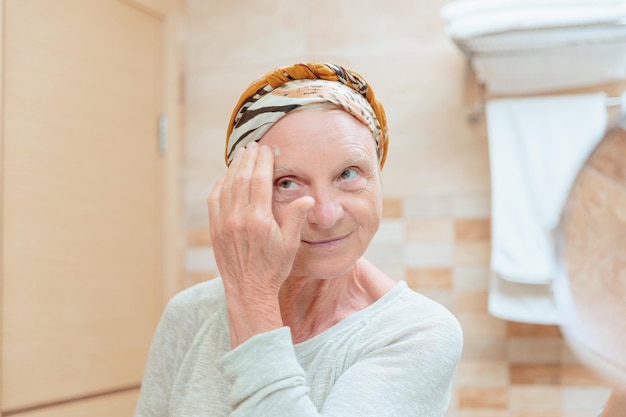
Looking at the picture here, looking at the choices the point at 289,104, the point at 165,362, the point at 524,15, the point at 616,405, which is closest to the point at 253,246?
the point at 289,104

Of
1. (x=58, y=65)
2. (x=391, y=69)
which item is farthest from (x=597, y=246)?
(x=391, y=69)

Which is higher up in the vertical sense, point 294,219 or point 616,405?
point 294,219

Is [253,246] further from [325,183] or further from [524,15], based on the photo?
[524,15]

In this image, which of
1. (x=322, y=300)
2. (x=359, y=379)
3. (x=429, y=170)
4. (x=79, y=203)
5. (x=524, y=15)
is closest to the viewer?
(x=359, y=379)

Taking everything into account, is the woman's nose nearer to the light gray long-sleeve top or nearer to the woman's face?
the woman's face

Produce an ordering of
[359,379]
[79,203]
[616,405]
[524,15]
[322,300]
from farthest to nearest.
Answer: [79,203] < [524,15] < [322,300] < [359,379] < [616,405]

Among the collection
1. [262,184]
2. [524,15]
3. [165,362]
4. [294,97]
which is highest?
[524,15]

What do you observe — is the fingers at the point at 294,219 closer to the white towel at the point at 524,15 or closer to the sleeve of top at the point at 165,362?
the sleeve of top at the point at 165,362

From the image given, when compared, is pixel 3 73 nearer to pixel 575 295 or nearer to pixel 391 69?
pixel 391 69

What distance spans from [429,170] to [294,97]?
1291 mm

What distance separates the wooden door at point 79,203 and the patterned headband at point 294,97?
950 mm

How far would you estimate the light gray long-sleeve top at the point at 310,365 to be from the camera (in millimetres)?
867

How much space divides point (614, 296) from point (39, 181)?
69.8 inches

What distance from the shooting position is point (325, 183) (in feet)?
3.17
